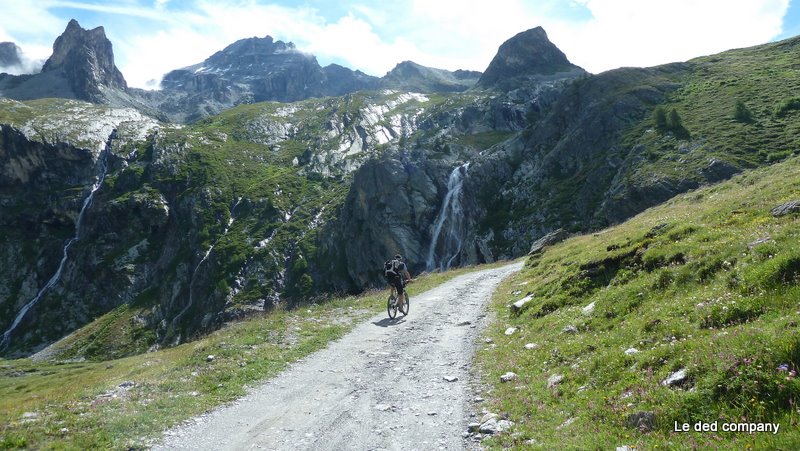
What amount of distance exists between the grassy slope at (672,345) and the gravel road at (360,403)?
→ 4.59 ft

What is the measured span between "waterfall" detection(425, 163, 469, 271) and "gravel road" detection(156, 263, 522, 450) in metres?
59.4

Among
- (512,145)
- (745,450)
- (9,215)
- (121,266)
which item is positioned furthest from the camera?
(9,215)

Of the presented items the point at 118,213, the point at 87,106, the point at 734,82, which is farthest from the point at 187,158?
the point at 734,82

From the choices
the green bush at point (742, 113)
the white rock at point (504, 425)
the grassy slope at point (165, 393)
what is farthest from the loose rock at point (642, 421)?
the green bush at point (742, 113)

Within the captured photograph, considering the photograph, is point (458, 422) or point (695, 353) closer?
point (695, 353)

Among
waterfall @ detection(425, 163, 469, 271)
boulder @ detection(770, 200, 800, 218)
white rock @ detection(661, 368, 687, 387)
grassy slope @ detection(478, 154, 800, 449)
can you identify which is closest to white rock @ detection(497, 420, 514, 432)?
grassy slope @ detection(478, 154, 800, 449)

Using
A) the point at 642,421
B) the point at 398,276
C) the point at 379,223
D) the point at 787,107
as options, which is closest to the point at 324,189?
the point at 379,223

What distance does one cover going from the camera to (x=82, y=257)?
120500 mm

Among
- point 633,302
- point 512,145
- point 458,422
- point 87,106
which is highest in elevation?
point 87,106

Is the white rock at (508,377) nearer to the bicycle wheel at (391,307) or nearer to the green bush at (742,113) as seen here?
the bicycle wheel at (391,307)

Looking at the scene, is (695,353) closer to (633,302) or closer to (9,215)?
(633,302)

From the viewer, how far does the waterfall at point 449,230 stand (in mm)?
82625

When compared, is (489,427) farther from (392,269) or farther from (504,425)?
(392,269)

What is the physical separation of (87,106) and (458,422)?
231 m
